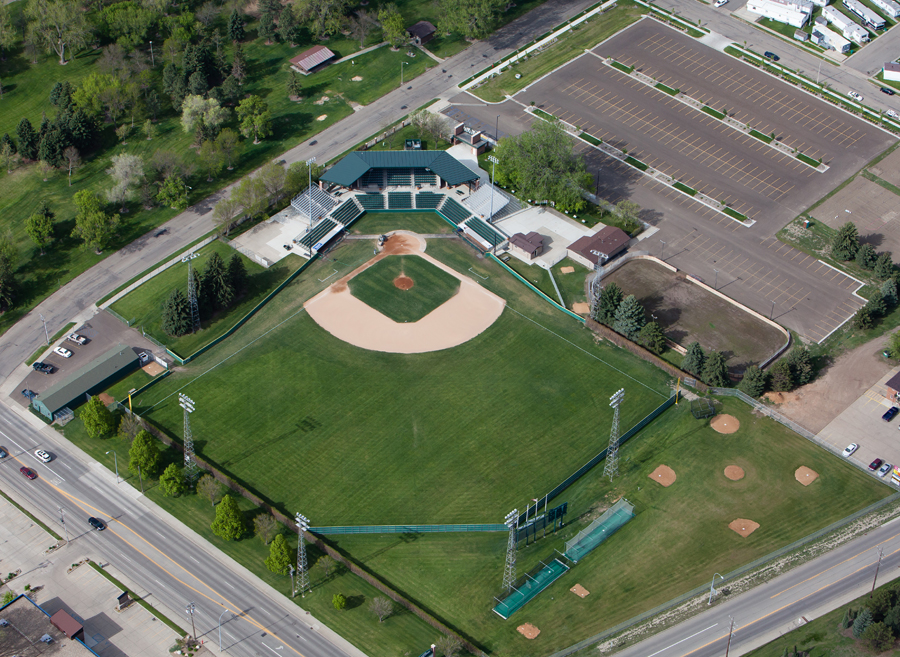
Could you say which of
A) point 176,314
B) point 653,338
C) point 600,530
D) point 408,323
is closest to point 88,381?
point 176,314

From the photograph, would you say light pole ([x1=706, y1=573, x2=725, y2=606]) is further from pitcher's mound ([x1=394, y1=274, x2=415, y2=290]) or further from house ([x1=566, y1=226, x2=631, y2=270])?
pitcher's mound ([x1=394, y1=274, x2=415, y2=290])

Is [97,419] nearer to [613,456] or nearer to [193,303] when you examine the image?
[193,303]

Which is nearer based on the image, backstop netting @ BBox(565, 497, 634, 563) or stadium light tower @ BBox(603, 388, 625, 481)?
backstop netting @ BBox(565, 497, 634, 563)

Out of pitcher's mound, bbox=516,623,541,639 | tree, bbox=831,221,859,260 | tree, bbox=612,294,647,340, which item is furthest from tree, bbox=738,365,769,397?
pitcher's mound, bbox=516,623,541,639

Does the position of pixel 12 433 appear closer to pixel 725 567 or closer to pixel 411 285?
pixel 411 285

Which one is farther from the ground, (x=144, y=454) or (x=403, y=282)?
(x=403, y=282)

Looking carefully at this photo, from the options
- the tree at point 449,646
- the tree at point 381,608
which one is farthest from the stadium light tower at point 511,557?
the tree at point 381,608
